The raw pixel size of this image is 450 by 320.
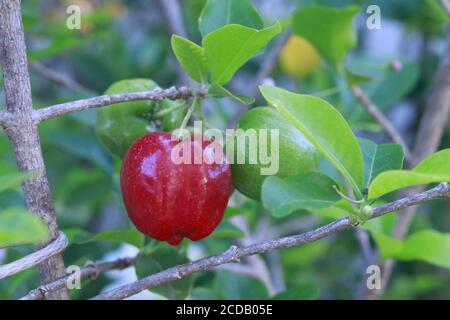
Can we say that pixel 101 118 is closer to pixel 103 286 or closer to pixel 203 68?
pixel 203 68

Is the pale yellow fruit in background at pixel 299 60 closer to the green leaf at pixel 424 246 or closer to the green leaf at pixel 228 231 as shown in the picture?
the green leaf at pixel 424 246

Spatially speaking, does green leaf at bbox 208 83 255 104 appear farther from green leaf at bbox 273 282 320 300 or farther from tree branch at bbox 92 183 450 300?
green leaf at bbox 273 282 320 300

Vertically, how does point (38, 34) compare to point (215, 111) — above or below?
above

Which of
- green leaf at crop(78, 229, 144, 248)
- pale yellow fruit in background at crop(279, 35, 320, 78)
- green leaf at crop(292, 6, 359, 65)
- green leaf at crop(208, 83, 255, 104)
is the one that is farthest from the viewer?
pale yellow fruit in background at crop(279, 35, 320, 78)

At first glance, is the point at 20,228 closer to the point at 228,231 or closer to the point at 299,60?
the point at 228,231

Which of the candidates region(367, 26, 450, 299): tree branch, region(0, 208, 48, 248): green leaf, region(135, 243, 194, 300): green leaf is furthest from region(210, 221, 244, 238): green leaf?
region(0, 208, 48, 248): green leaf
